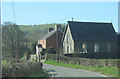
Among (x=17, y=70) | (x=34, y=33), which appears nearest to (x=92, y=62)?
(x=17, y=70)

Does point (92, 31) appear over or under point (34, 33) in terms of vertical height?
under

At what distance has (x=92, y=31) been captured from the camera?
174ft

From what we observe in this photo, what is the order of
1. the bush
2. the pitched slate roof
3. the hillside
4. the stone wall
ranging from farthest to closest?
the hillside → the pitched slate roof → the stone wall → the bush

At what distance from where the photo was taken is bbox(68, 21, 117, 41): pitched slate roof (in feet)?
166

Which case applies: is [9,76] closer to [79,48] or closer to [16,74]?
[16,74]

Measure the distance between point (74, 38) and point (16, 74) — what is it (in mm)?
34642

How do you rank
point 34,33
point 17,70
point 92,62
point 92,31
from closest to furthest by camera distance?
point 17,70
point 92,62
point 92,31
point 34,33

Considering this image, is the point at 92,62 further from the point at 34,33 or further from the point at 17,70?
the point at 34,33

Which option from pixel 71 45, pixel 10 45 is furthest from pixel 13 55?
pixel 71 45

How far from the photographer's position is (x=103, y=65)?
27.0m

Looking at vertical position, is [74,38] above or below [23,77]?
above

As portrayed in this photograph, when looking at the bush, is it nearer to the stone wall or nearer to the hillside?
the stone wall

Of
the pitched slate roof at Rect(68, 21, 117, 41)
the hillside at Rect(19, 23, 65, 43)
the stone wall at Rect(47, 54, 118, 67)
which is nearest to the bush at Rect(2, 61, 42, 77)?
the stone wall at Rect(47, 54, 118, 67)

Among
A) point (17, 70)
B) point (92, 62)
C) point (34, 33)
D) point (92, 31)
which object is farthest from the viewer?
point (34, 33)
